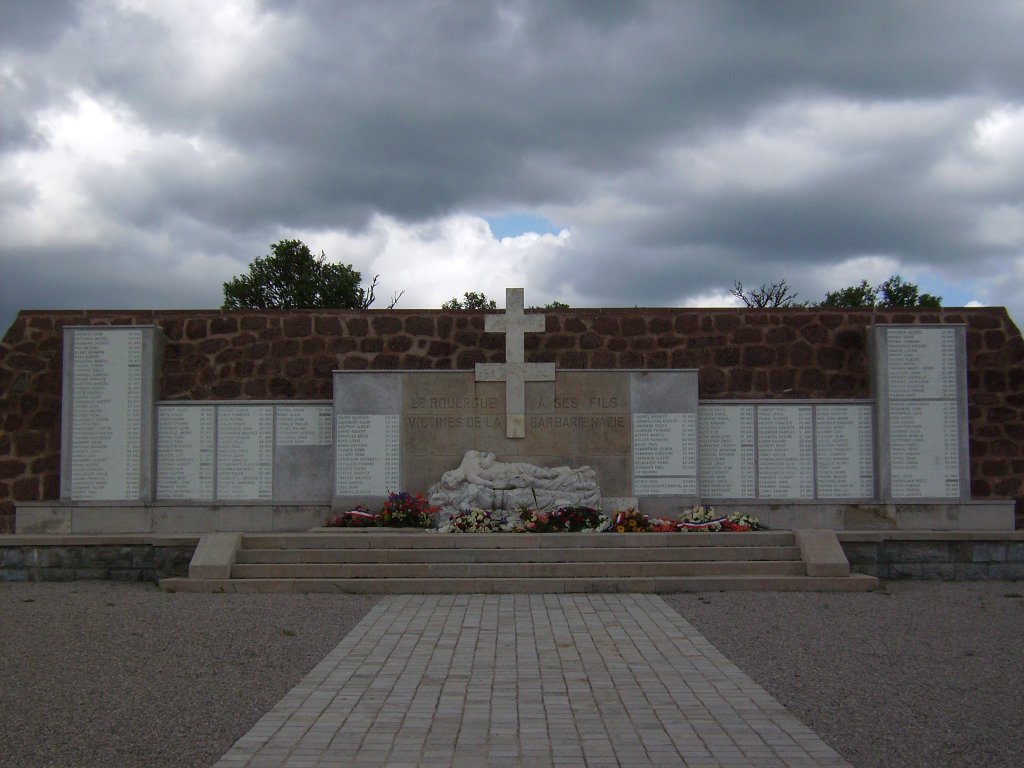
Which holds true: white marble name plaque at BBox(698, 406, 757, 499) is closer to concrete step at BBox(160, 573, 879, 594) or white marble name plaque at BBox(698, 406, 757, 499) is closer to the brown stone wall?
the brown stone wall

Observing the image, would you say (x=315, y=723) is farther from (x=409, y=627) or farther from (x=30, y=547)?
(x=30, y=547)

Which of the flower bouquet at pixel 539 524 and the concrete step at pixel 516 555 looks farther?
the flower bouquet at pixel 539 524

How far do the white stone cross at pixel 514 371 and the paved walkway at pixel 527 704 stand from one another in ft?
13.7

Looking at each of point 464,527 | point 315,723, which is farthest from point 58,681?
point 464,527

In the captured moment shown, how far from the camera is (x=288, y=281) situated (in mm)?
33562

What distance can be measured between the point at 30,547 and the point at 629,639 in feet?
23.3

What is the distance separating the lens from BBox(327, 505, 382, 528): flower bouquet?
35.9 ft

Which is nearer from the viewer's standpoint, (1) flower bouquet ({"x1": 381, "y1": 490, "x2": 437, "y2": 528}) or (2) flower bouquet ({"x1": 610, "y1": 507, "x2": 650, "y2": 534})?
(2) flower bouquet ({"x1": 610, "y1": 507, "x2": 650, "y2": 534})

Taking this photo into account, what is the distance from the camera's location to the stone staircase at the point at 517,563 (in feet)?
30.2

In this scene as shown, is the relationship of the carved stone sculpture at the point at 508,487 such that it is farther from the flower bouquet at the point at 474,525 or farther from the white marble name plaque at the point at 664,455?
the white marble name plaque at the point at 664,455

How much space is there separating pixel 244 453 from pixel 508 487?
3.39 m

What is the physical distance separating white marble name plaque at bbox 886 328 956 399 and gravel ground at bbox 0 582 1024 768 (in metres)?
2.79

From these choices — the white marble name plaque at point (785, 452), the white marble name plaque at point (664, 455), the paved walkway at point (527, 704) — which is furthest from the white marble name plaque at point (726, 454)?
the paved walkway at point (527, 704)

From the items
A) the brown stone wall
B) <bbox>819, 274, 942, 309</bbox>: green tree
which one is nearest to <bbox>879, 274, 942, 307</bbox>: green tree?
<bbox>819, 274, 942, 309</bbox>: green tree
